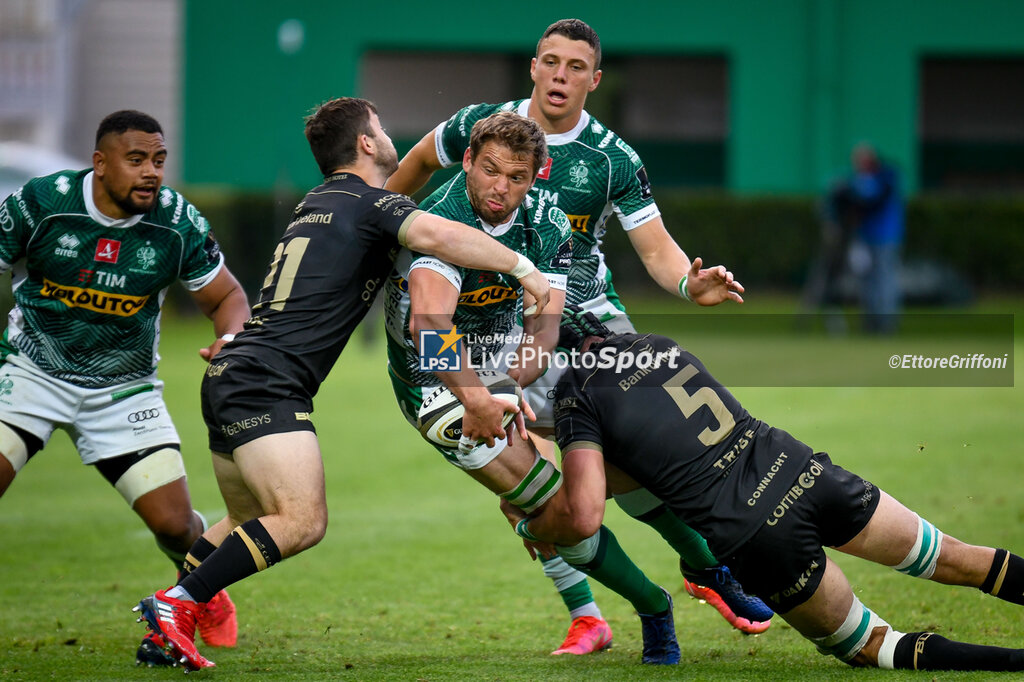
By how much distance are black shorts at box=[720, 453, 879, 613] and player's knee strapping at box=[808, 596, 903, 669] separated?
0.19 meters

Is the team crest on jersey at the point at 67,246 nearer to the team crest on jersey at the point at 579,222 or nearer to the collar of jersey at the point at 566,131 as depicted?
the collar of jersey at the point at 566,131

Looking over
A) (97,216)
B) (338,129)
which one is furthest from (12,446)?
(338,129)

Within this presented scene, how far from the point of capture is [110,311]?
5215 mm

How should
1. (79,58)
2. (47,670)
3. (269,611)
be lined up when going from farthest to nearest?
(79,58) → (269,611) → (47,670)

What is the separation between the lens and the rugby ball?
14.9ft

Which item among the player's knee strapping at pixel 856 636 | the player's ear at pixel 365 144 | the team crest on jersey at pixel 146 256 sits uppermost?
the player's ear at pixel 365 144

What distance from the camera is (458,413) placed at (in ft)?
14.9

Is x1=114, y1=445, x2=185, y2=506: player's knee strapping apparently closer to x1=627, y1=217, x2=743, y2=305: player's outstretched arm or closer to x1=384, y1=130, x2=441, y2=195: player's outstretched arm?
x1=384, y1=130, x2=441, y2=195: player's outstretched arm

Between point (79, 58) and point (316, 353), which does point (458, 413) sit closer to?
point (316, 353)

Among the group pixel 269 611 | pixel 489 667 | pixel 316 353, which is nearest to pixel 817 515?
pixel 489 667

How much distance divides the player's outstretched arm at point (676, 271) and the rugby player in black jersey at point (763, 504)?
18.9 inches

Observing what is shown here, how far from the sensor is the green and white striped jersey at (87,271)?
5117 mm

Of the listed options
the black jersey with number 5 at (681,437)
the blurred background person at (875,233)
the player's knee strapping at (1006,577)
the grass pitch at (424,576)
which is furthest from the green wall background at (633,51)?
the player's knee strapping at (1006,577)

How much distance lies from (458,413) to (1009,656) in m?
2.08
